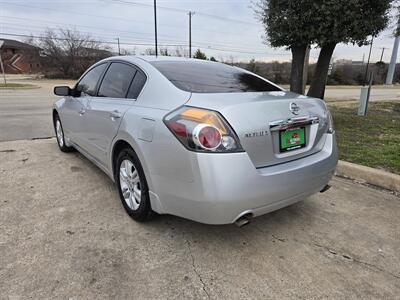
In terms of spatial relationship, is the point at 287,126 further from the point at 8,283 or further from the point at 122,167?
the point at 8,283

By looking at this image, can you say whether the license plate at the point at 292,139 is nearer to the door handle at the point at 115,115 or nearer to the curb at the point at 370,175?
the door handle at the point at 115,115

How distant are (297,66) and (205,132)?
671cm

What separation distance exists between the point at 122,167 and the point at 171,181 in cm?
→ 86

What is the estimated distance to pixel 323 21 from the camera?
611 centimetres

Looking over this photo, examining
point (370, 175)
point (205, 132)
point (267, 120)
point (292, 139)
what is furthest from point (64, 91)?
point (370, 175)

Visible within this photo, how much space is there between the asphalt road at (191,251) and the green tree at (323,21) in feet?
13.0

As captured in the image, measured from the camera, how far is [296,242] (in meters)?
2.61

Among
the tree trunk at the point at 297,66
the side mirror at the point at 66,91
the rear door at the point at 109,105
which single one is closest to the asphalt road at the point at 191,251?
the rear door at the point at 109,105

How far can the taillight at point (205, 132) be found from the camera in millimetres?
2076

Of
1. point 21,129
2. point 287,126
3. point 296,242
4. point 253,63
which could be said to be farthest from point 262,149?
point 253,63

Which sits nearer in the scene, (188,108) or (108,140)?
(188,108)

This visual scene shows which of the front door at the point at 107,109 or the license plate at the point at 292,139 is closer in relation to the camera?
the license plate at the point at 292,139

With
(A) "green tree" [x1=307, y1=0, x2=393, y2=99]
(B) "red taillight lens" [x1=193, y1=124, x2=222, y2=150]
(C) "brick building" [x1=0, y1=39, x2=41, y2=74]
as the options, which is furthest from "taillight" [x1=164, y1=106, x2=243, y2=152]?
(C) "brick building" [x1=0, y1=39, x2=41, y2=74]

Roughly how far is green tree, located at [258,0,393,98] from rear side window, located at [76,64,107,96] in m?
4.34
